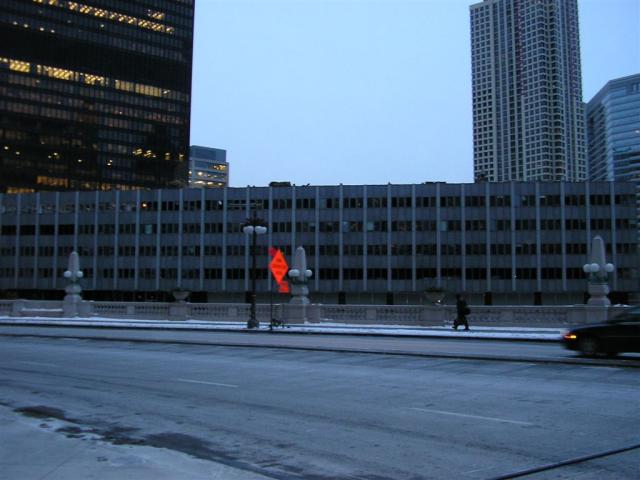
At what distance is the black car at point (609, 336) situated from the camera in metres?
18.0

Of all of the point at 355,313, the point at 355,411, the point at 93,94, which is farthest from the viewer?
the point at 93,94

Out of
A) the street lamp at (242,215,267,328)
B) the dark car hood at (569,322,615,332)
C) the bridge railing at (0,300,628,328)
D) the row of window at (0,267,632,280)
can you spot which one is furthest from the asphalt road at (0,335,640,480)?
the row of window at (0,267,632,280)

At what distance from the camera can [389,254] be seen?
96938 mm

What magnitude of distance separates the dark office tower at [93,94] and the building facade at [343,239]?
203 ft

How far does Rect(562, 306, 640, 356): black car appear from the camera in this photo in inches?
707

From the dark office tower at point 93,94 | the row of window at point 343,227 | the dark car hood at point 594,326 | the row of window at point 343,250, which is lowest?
the dark car hood at point 594,326

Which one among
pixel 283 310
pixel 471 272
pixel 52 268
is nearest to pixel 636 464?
pixel 283 310

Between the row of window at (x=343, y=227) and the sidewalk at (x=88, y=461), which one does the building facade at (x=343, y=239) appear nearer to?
the row of window at (x=343, y=227)

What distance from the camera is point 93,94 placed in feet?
576

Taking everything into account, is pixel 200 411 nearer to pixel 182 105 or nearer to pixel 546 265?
pixel 546 265

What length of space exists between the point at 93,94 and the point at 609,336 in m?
176

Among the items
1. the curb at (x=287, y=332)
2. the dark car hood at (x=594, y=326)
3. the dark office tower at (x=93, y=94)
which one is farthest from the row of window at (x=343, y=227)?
the dark car hood at (x=594, y=326)

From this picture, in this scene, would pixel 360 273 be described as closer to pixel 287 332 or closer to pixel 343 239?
pixel 343 239

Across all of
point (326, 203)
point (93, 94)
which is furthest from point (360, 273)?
point (93, 94)
